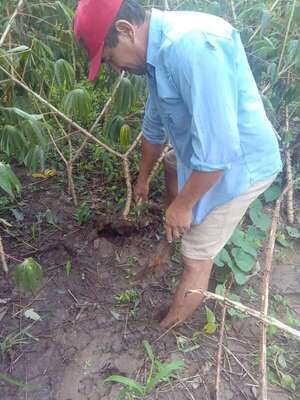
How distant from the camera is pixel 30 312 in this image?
1923 millimetres

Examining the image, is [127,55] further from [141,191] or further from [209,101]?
[141,191]

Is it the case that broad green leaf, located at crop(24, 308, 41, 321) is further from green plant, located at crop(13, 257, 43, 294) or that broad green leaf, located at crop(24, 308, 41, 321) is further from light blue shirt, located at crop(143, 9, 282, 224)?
light blue shirt, located at crop(143, 9, 282, 224)

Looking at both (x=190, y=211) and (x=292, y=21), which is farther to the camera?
(x=292, y=21)

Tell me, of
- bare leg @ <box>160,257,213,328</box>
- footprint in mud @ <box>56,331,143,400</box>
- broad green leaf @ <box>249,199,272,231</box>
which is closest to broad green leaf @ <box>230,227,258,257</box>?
broad green leaf @ <box>249,199,272,231</box>

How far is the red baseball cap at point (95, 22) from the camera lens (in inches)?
49.5

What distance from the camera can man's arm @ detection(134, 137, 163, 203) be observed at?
78.5 inches

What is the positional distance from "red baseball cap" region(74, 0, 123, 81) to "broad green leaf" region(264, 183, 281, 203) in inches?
61.3

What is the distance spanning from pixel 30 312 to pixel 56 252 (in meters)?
0.37

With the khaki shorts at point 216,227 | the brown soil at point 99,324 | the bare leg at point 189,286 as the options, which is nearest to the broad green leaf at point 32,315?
the brown soil at point 99,324

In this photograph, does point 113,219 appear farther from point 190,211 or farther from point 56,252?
point 190,211

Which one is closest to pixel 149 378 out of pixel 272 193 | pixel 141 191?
pixel 141 191

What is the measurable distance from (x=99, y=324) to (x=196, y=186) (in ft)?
2.82

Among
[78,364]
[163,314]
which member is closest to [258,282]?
[163,314]

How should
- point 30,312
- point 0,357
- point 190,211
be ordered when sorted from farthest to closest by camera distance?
1. point 30,312
2. point 0,357
3. point 190,211
